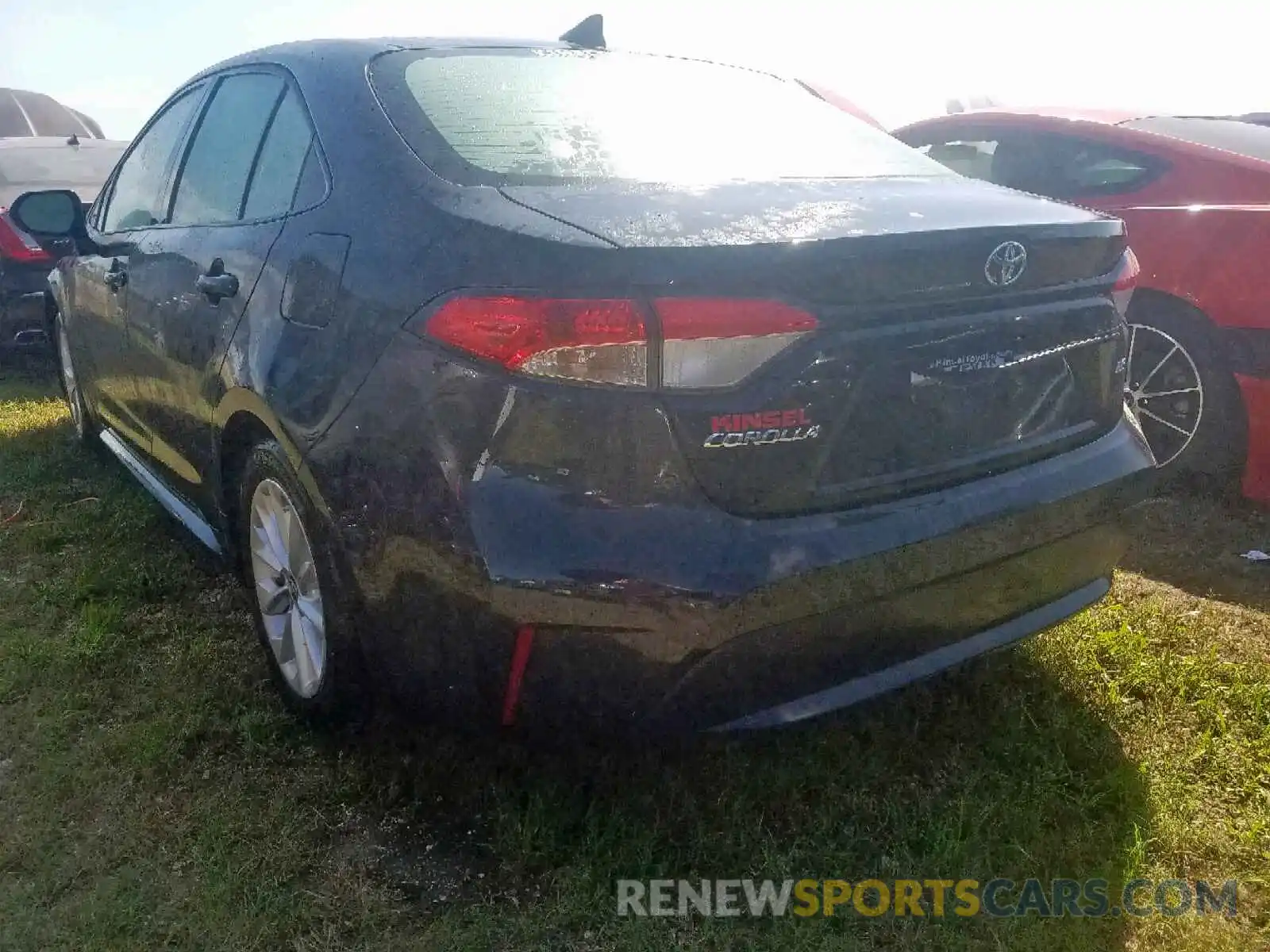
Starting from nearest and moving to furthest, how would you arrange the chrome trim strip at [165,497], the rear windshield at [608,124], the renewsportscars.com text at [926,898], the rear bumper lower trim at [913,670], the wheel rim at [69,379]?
the rear bumper lower trim at [913,670] < the renewsportscars.com text at [926,898] < the rear windshield at [608,124] < the chrome trim strip at [165,497] < the wheel rim at [69,379]

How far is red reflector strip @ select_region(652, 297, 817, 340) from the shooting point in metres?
1.71

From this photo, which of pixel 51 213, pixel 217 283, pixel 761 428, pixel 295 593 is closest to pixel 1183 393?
pixel 761 428

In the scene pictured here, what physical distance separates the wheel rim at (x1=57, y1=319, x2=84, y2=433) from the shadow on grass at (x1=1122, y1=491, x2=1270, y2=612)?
410 centimetres

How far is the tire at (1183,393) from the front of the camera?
380cm

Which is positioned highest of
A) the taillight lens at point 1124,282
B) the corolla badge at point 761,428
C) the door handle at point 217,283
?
the taillight lens at point 1124,282

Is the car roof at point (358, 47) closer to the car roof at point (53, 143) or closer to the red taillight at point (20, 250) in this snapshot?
the red taillight at point (20, 250)

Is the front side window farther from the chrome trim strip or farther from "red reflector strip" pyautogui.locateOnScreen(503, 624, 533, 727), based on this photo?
"red reflector strip" pyautogui.locateOnScreen(503, 624, 533, 727)

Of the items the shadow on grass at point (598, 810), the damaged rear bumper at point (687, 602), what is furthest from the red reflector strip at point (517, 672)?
the shadow on grass at point (598, 810)

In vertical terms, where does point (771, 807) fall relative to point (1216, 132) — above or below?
below

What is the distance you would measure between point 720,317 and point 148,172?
104 inches

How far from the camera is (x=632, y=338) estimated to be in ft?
5.63

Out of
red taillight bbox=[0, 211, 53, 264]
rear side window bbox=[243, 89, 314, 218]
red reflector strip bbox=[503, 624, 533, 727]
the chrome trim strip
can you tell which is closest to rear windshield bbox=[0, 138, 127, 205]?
red taillight bbox=[0, 211, 53, 264]

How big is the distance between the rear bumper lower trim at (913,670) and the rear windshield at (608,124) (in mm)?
999

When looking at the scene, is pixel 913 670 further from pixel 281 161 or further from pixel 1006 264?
pixel 281 161
